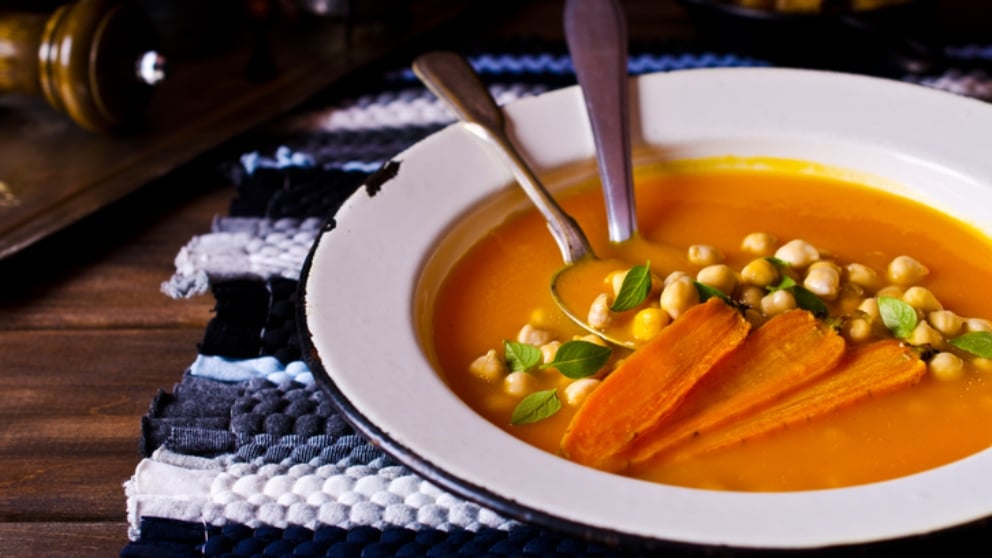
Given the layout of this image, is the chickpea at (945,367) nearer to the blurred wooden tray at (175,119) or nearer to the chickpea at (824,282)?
the chickpea at (824,282)

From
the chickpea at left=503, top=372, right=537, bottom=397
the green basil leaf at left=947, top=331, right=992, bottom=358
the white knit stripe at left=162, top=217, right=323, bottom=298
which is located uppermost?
the white knit stripe at left=162, top=217, right=323, bottom=298

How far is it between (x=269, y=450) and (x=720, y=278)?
2.17ft

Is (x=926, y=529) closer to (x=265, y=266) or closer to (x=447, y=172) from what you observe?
(x=447, y=172)

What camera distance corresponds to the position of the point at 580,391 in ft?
4.19

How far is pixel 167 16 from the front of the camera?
2.50 metres

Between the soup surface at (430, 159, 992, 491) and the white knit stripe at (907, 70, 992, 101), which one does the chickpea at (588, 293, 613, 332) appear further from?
the white knit stripe at (907, 70, 992, 101)

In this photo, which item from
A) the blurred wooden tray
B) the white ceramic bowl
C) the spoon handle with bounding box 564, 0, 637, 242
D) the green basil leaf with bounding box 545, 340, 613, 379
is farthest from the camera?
the blurred wooden tray

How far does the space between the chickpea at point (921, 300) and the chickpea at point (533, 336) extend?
497 millimetres

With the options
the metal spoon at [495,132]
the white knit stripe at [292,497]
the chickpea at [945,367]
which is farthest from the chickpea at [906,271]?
the white knit stripe at [292,497]

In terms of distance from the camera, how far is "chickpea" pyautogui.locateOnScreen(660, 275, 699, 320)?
138cm

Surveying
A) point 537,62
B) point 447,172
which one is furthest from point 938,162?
point 537,62

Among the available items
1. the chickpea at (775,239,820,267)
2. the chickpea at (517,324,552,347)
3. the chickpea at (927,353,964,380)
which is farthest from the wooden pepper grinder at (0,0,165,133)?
the chickpea at (927,353,964,380)

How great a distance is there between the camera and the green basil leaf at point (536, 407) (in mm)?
1261

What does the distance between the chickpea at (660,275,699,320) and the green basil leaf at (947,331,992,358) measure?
13.4 inches
